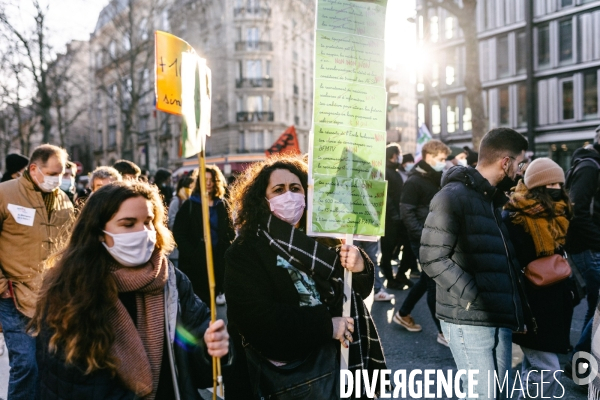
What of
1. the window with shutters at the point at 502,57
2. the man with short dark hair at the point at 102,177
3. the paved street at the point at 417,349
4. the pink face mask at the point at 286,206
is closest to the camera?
the pink face mask at the point at 286,206

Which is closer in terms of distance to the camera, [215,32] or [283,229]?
[283,229]

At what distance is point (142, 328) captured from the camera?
6.54ft

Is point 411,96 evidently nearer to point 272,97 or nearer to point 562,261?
point 272,97

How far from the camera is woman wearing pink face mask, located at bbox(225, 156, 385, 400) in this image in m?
2.35

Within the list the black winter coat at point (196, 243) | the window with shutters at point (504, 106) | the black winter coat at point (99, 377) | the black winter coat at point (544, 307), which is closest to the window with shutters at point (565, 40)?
the window with shutters at point (504, 106)

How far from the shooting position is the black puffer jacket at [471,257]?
2.77 metres

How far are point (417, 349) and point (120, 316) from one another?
3.88 metres

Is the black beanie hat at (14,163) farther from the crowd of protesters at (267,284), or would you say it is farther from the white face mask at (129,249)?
the white face mask at (129,249)

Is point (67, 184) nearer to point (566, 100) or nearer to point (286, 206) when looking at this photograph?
point (286, 206)

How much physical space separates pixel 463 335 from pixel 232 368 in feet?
4.19

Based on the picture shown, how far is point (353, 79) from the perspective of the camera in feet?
8.49

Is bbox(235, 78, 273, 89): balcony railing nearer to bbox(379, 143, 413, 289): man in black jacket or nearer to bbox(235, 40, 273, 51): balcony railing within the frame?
bbox(235, 40, 273, 51): balcony railing

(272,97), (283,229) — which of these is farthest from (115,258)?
(272,97)

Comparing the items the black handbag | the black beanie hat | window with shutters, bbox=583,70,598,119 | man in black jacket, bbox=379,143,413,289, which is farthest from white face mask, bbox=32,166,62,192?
window with shutters, bbox=583,70,598,119
